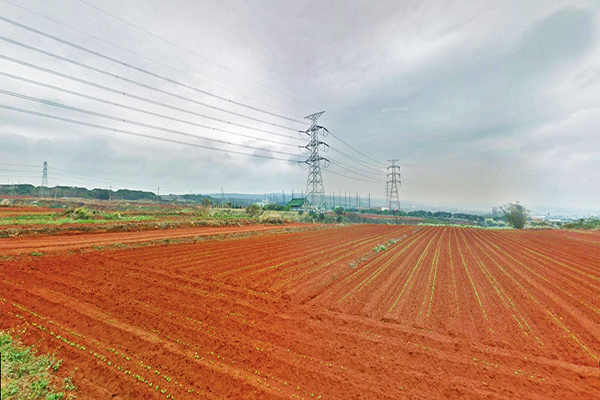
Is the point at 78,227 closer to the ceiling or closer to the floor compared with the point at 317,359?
closer to the ceiling

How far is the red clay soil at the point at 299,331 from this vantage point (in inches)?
139

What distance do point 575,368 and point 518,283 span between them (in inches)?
249

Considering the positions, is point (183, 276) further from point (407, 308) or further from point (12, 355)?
point (407, 308)

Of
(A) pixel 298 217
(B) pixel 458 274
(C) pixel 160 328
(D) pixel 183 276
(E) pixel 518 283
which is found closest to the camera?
(C) pixel 160 328

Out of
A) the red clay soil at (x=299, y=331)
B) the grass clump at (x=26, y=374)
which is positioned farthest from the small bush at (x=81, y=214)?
the grass clump at (x=26, y=374)

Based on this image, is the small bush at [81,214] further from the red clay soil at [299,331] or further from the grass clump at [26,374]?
the grass clump at [26,374]

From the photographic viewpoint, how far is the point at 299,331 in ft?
16.6

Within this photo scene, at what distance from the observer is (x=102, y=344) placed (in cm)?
420

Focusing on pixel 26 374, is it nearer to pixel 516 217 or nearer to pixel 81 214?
pixel 81 214

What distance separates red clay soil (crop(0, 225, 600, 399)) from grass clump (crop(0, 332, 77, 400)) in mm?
231

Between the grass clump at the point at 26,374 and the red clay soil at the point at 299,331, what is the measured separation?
0.76 feet

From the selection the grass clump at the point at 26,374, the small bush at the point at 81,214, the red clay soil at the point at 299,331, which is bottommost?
the red clay soil at the point at 299,331

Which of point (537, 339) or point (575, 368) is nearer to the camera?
point (575, 368)

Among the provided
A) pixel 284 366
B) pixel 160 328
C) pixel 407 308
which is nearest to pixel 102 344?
pixel 160 328
